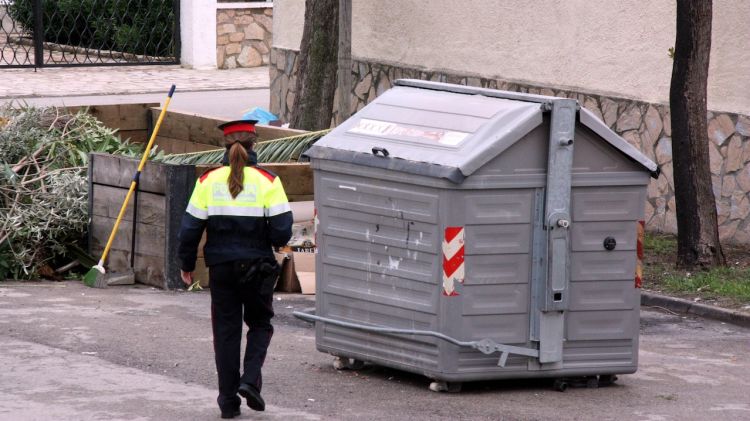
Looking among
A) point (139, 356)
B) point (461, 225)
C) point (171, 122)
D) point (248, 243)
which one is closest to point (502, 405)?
point (461, 225)

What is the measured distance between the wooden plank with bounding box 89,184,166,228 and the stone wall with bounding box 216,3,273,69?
634 inches

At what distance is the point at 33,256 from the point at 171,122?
11.2 feet

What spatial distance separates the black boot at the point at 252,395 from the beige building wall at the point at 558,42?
22.3 ft

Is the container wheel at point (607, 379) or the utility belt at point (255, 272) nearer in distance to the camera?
the utility belt at point (255, 272)

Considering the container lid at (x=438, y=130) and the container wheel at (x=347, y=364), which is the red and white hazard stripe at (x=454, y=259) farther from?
the container wheel at (x=347, y=364)

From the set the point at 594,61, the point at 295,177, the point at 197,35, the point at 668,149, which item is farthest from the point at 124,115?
the point at 197,35

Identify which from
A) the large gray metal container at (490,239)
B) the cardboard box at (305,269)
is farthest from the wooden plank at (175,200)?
the large gray metal container at (490,239)

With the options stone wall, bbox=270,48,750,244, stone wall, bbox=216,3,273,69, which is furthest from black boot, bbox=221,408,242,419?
stone wall, bbox=216,3,273,69

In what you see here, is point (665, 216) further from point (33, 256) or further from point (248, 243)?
point (248, 243)

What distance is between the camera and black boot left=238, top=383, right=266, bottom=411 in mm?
6734

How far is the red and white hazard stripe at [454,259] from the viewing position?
7125 mm

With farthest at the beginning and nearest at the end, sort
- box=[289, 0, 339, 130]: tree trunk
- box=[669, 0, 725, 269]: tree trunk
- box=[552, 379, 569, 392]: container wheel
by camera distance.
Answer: box=[289, 0, 339, 130]: tree trunk < box=[669, 0, 725, 269]: tree trunk < box=[552, 379, 569, 392]: container wheel

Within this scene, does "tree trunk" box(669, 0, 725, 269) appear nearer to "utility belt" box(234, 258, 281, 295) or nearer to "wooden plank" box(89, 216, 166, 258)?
"wooden plank" box(89, 216, 166, 258)

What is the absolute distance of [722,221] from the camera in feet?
40.3
